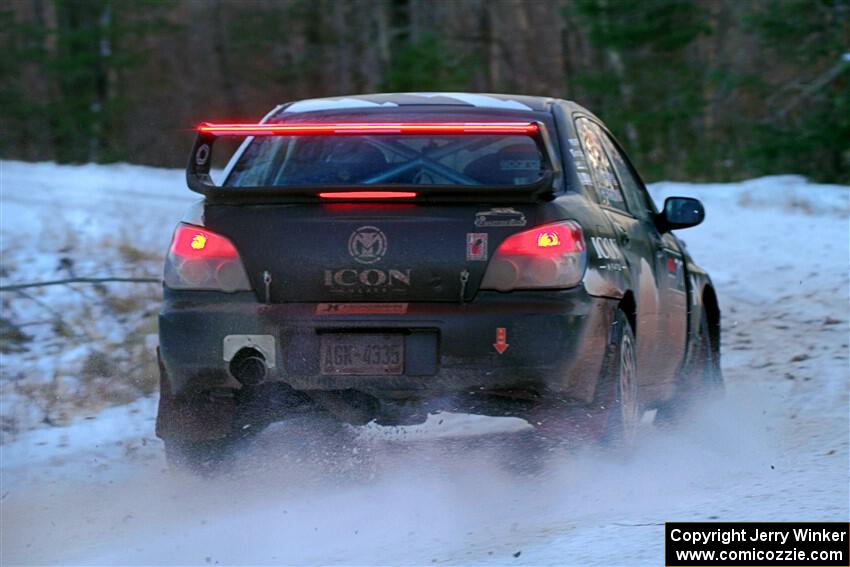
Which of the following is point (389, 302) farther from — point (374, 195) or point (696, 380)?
point (696, 380)

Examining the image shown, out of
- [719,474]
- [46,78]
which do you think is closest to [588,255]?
[719,474]

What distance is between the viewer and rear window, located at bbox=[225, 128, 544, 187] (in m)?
5.93

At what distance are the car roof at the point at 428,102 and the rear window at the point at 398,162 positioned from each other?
204 mm

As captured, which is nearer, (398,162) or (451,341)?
(451,341)

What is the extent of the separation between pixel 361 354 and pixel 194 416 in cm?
75

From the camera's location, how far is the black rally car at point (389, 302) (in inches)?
209

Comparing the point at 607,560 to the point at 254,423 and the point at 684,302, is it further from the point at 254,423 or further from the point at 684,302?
the point at 684,302

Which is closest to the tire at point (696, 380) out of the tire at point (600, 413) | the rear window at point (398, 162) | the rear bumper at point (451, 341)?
the tire at point (600, 413)

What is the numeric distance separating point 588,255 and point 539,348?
0.43 metres

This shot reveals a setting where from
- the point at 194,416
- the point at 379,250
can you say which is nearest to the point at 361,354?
the point at 379,250

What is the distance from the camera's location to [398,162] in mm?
5984

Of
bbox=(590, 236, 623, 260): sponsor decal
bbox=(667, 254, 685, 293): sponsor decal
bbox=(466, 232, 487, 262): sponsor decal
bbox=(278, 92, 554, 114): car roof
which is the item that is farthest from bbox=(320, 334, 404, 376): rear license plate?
bbox=(667, 254, 685, 293): sponsor decal

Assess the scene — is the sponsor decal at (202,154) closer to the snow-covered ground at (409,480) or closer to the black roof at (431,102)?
the black roof at (431,102)

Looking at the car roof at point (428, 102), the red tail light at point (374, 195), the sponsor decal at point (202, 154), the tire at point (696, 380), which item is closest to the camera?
the red tail light at point (374, 195)
